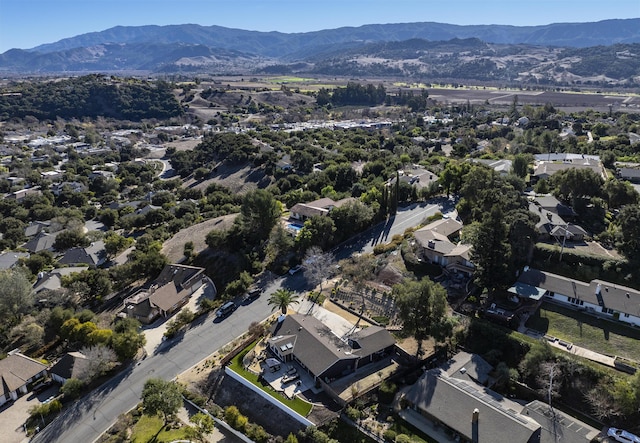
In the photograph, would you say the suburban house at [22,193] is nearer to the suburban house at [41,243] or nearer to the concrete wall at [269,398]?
the suburban house at [41,243]

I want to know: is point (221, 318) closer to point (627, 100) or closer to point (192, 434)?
point (192, 434)

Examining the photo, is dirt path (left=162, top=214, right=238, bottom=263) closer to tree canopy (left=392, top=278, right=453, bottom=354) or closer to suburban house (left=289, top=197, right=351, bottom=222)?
suburban house (left=289, top=197, right=351, bottom=222)

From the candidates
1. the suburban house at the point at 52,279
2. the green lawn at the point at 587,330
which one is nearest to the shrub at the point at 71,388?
the suburban house at the point at 52,279

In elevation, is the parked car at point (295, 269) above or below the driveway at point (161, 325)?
above

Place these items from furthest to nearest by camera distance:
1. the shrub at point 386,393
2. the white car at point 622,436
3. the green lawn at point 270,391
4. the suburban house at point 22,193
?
the suburban house at point 22,193 → the shrub at point 386,393 → the green lawn at point 270,391 → the white car at point 622,436

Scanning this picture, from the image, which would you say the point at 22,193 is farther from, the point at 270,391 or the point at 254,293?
the point at 270,391

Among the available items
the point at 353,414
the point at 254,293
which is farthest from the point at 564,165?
the point at 353,414
